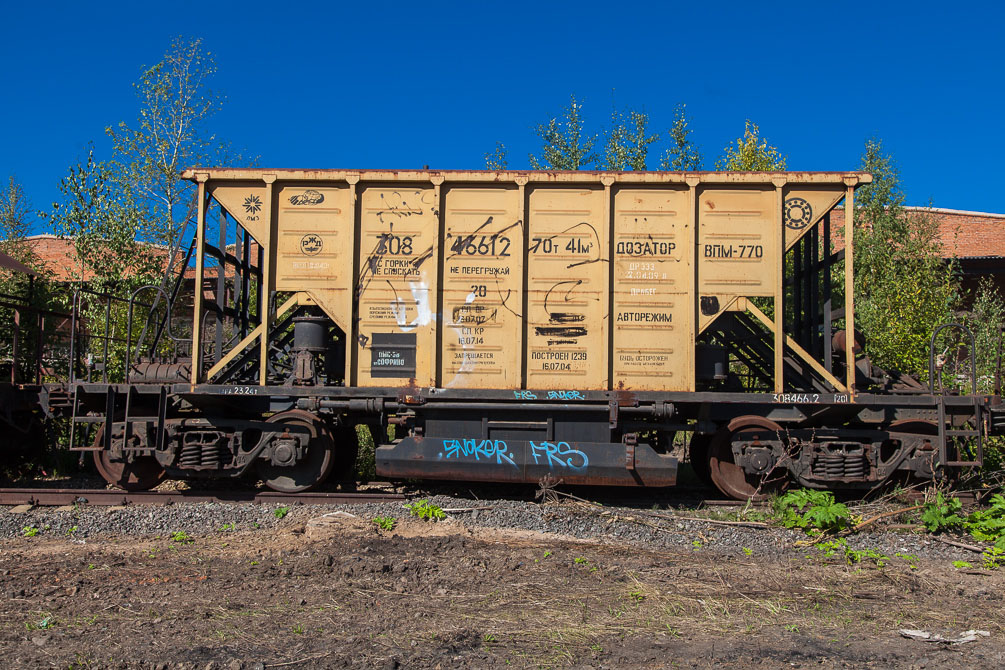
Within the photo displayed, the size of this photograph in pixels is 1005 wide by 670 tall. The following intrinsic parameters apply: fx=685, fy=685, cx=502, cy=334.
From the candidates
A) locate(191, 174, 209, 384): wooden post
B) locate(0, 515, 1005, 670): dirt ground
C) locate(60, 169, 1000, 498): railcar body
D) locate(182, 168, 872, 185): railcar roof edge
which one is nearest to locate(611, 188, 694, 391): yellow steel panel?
locate(60, 169, 1000, 498): railcar body

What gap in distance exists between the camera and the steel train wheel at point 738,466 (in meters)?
7.89

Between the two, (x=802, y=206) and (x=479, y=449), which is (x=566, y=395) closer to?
(x=479, y=449)

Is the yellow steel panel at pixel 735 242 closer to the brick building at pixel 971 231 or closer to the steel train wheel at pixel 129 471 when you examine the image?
the steel train wheel at pixel 129 471

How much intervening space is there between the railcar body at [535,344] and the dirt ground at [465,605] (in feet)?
5.19

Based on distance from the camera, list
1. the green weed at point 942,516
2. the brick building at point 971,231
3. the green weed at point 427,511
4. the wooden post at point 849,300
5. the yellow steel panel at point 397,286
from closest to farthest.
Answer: the green weed at point 942,516 → the green weed at point 427,511 → the wooden post at point 849,300 → the yellow steel panel at point 397,286 → the brick building at point 971,231

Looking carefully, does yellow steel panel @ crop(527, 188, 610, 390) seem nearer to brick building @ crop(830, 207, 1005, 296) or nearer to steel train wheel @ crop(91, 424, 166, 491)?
steel train wheel @ crop(91, 424, 166, 491)

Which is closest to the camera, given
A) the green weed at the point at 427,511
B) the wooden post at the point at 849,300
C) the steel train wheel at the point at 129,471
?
the green weed at the point at 427,511

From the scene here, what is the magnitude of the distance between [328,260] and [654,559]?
4.92 metres

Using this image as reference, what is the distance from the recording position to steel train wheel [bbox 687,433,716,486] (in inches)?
335

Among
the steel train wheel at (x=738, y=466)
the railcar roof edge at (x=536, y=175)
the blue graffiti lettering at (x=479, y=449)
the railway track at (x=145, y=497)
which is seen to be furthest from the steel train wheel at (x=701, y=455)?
the railway track at (x=145, y=497)

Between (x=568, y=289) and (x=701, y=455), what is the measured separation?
2774 mm

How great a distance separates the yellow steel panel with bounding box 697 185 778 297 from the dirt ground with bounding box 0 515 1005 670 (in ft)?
10.1

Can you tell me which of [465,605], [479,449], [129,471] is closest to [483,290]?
[479,449]

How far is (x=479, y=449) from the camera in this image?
7.81 meters
